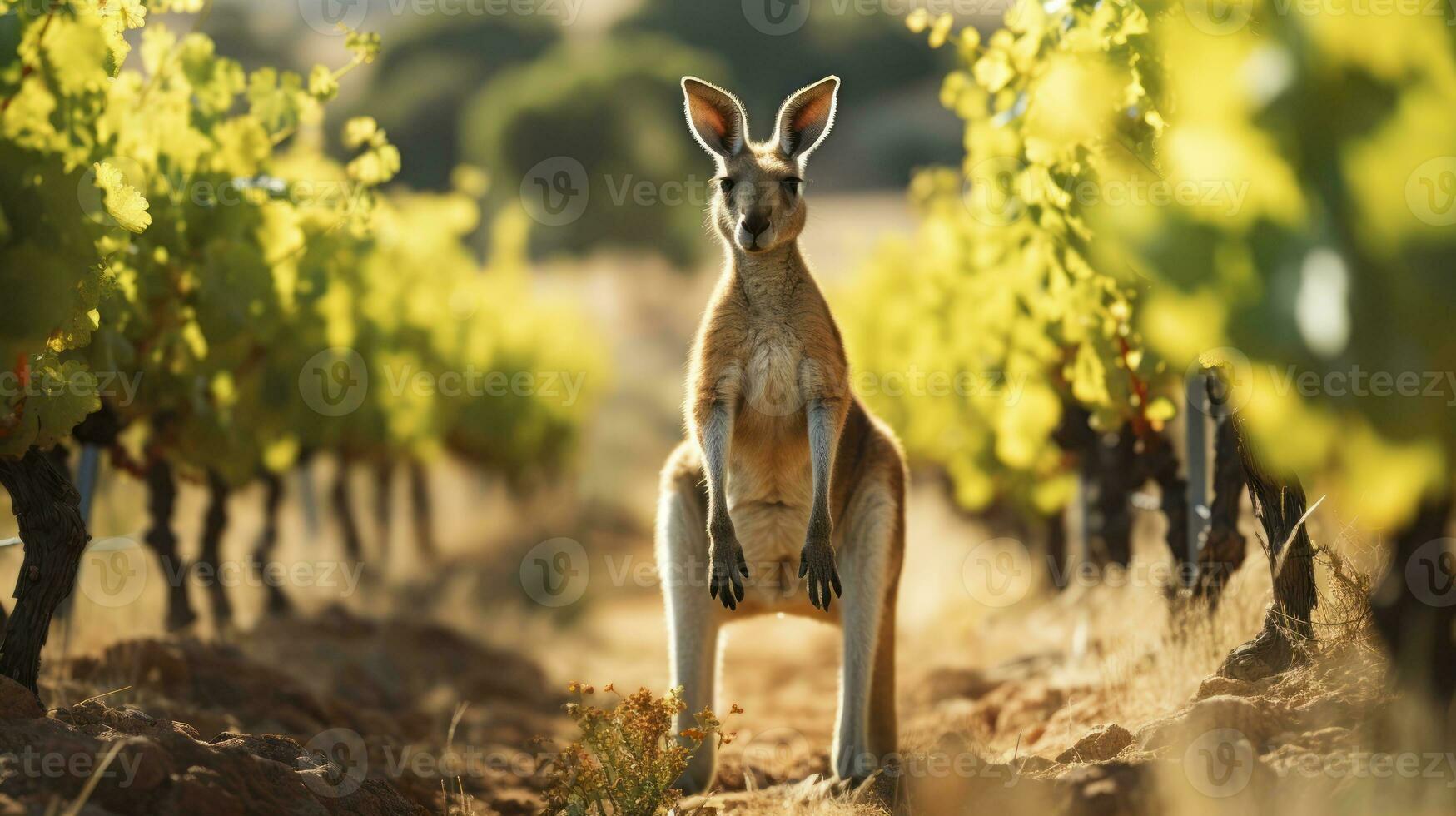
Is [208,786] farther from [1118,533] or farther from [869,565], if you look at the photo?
[1118,533]

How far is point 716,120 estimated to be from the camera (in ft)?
17.4

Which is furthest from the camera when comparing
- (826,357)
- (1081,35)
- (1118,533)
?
(1118,533)

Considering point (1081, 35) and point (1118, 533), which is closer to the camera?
point (1081, 35)

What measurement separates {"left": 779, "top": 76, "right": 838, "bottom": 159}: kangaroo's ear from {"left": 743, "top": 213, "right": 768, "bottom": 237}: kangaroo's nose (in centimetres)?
55

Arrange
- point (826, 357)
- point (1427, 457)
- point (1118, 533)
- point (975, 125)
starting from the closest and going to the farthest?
point (1427, 457)
point (826, 357)
point (975, 125)
point (1118, 533)

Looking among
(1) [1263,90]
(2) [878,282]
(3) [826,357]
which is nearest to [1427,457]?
(1) [1263,90]

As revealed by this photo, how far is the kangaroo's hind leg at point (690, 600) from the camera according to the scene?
205 inches

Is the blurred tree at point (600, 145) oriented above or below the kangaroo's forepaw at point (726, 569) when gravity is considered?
above

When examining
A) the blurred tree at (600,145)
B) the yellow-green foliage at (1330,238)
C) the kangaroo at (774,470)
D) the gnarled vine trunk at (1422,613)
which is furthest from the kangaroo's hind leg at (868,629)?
the blurred tree at (600,145)

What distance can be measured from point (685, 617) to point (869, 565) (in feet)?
2.76

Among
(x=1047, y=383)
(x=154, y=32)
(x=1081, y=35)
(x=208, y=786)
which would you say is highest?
(x=154, y=32)

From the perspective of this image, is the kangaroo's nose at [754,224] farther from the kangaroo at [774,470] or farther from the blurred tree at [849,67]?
the blurred tree at [849,67]

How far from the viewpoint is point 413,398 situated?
577 inches

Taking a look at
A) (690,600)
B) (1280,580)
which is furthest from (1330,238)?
(690,600)
